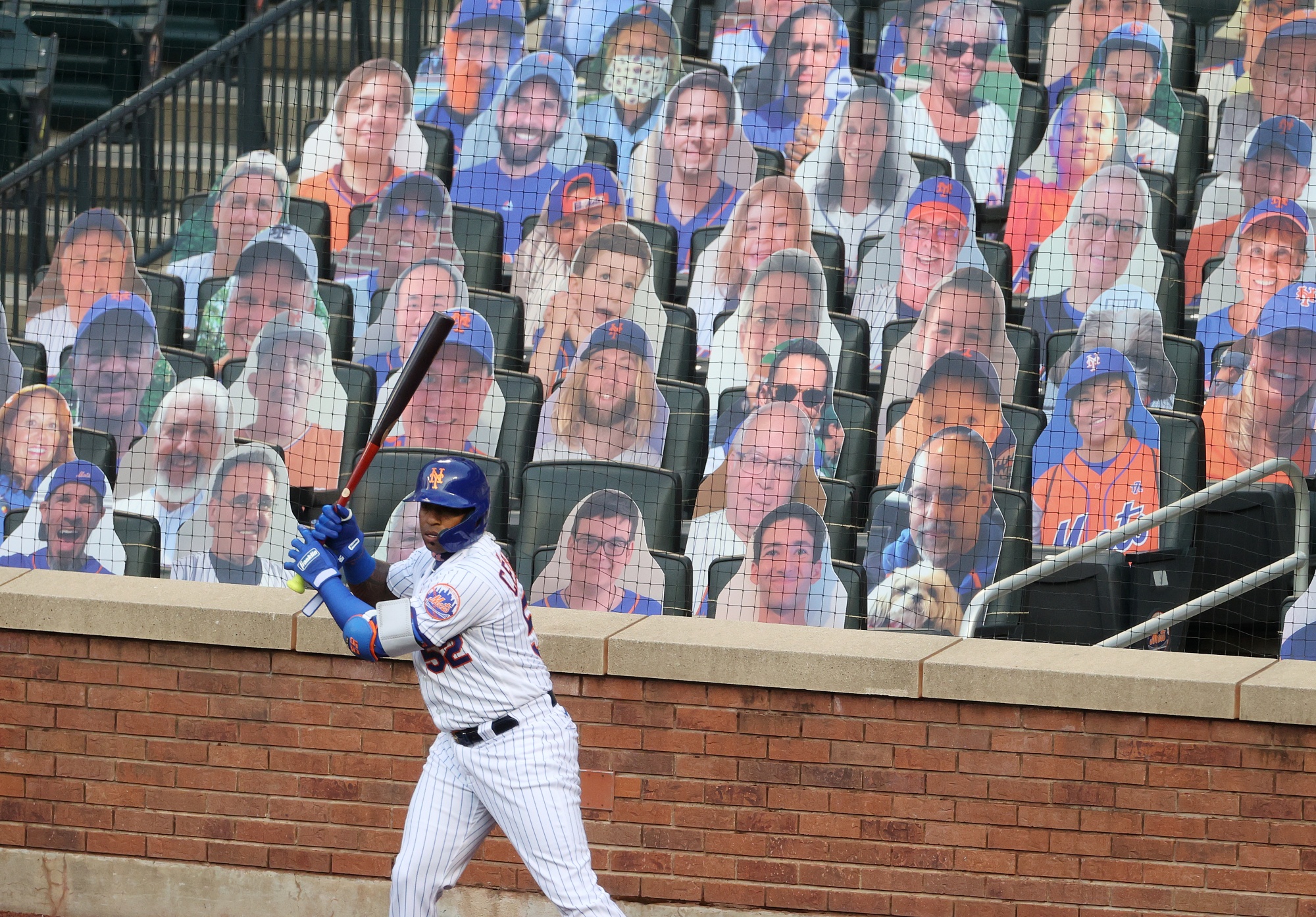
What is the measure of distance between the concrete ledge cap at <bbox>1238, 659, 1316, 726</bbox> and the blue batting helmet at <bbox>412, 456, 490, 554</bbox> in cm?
211

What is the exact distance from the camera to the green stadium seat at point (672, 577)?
5.46 meters

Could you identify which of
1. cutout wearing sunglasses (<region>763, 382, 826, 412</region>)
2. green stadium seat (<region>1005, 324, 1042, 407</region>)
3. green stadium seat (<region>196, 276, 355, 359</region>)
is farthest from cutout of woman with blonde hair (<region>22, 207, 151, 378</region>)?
green stadium seat (<region>1005, 324, 1042, 407</region>)

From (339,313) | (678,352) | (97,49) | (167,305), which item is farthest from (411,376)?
(97,49)

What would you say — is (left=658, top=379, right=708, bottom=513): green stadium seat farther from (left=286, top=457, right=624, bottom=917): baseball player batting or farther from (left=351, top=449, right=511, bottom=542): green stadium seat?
(left=286, top=457, right=624, bottom=917): baseball player batting

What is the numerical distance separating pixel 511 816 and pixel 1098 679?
167 cm

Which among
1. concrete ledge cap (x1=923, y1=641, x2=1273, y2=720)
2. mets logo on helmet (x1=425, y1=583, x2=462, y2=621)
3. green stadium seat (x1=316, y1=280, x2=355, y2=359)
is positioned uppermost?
green stadium seat (x1=316, y1=280, x2=355, y2=359)

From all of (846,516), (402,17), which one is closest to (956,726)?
(846,516)

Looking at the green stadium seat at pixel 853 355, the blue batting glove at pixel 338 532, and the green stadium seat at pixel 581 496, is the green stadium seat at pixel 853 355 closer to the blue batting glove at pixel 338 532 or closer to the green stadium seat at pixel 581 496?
the green stadium seat at pixel 581 496

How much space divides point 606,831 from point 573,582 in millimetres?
1163

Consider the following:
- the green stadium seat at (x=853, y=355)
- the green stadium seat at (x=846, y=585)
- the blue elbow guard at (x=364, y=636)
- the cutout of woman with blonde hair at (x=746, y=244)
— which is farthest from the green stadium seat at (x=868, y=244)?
the blue elbow guard at (x=364, y=636)

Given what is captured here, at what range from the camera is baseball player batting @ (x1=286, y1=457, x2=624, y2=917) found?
12.1 ft

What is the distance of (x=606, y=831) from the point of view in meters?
4.56

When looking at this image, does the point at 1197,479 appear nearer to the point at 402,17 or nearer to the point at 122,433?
the point at 122,433

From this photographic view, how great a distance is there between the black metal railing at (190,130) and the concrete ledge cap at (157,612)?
3337mm
